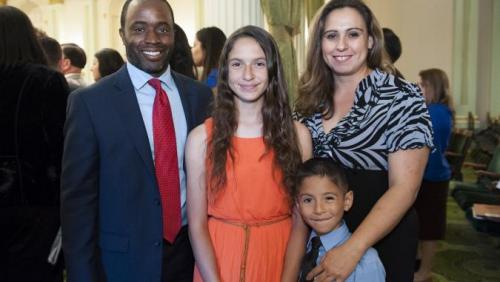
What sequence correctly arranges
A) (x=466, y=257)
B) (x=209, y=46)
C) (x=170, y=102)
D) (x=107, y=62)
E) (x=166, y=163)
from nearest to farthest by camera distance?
1. (x=166, y=163)
2. (x=170, y=102)
3. (x=209, y=46)
4. (x=107, y=62)
5. (x=466, y=257)

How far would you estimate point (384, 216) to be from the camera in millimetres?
1571

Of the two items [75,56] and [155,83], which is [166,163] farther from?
[75,56]

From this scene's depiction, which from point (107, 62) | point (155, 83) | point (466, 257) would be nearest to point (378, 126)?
point (155, 83)

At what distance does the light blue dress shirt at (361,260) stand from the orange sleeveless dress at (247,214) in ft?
0.57

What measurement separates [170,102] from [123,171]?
0.33 meters

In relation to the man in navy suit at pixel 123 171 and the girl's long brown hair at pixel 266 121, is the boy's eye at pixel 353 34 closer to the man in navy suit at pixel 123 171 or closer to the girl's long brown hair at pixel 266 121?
the girl's long brown hair at pixel 266 121

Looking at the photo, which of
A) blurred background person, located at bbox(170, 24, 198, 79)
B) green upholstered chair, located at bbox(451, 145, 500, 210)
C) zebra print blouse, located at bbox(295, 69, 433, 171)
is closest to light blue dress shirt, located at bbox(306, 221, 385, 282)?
zebra print blouse, located at bbox(295, 69, 433, 171)

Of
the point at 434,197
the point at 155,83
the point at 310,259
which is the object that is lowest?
the point at 434,197

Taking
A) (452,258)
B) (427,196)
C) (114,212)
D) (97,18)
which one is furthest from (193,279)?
(97,18)

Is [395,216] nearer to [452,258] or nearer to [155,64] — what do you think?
[155,64]

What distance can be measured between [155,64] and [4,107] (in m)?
0.69

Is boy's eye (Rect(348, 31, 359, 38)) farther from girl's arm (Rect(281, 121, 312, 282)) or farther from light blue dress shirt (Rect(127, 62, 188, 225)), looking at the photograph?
light blue dress shirt (Rect(127, 62, 188, 225))

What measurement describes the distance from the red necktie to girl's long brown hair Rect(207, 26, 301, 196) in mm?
→ 135

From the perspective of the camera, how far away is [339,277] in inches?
61.5
